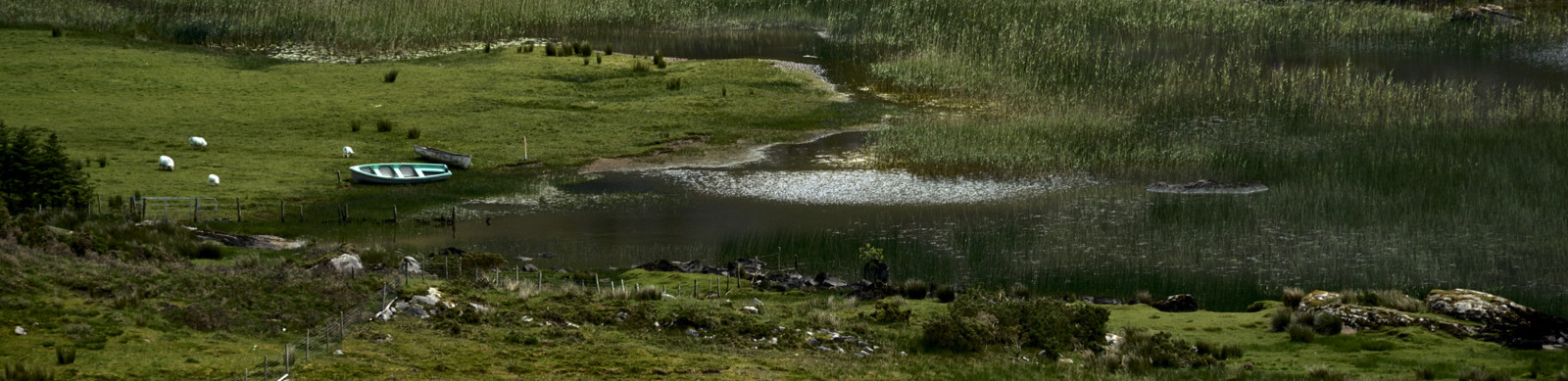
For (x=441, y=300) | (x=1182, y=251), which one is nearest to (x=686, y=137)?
(x=1182, y=251)

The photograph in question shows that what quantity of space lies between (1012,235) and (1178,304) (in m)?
10.5

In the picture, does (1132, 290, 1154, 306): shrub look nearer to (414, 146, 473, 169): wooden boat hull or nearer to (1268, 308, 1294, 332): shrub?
(1268, 308, 1294, 332): shrub

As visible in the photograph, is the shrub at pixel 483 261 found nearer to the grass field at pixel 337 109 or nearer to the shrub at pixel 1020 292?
the grass field at pixel 337 109

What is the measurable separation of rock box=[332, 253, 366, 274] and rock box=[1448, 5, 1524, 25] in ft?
239

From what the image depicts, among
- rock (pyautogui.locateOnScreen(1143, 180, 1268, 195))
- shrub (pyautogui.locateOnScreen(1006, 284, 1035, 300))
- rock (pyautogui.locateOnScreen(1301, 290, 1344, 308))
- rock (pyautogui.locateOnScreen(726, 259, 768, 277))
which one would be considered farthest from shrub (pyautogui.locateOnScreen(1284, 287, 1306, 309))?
rock (pyautogui.locateOnScreen(1143, 180, 1268, 195))

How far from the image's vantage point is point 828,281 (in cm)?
4175

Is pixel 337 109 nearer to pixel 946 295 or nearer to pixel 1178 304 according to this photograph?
pixel 946 295

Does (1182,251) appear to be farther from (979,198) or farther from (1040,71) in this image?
(1040,71)

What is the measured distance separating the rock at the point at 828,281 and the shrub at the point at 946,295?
3.03 meters

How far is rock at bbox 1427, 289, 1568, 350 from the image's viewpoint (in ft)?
104

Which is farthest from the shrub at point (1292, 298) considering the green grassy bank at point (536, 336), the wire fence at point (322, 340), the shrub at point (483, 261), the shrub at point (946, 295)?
the wire fence at point (322, 340)

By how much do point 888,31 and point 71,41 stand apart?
51024 millimetres

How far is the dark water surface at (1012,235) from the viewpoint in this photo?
4216cm

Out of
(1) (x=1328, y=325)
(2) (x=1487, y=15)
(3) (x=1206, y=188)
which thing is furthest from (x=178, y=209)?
(2) (x=1487, y=15)
